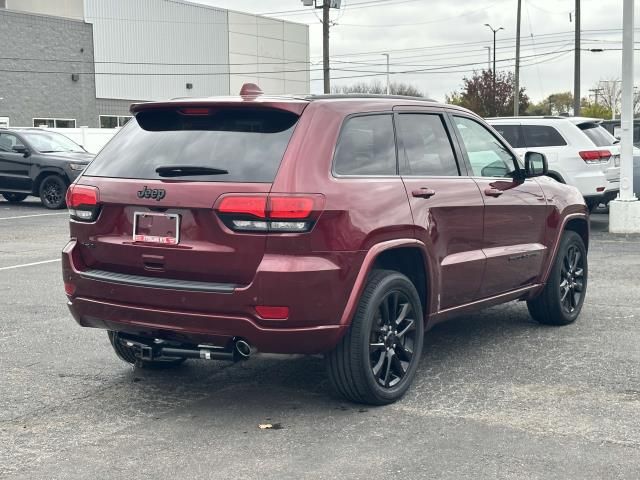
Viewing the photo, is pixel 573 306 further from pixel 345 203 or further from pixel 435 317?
pixel 345 203

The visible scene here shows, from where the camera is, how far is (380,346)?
528 cm

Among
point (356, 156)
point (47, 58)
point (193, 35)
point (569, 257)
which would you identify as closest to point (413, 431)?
point (356, 156)

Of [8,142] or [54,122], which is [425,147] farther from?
[54,122]

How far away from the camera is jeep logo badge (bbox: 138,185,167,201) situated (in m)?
5.00

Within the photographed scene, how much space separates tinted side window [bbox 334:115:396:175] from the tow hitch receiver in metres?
1.08

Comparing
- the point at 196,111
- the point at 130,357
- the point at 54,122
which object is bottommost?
the point at 130,357

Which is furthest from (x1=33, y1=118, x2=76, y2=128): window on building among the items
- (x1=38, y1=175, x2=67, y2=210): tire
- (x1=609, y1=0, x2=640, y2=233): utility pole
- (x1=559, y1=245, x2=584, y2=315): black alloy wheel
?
(x1=559, y1=245, x2=584, y2=315): black alloy wheel

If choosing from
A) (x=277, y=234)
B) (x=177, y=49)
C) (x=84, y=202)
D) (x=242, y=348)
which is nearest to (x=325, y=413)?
(x=242, y=348)

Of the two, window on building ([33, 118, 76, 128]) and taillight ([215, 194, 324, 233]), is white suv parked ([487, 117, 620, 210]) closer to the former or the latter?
taillight ([215, 194, 324, 233])

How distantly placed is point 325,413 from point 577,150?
10.5m

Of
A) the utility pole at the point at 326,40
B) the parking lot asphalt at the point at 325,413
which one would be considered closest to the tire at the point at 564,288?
the parking lot asphalt at the point at 325,413

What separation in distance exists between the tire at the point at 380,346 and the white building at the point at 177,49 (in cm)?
4894

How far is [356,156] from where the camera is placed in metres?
5.27

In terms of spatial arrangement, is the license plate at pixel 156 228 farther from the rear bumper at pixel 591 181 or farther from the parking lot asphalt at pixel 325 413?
the rear bumper at pixel 591 181
